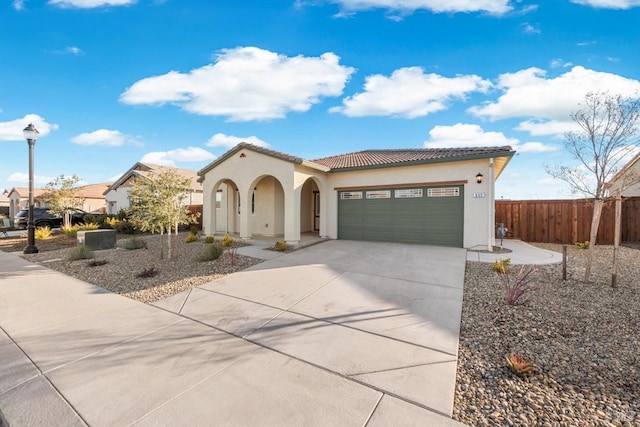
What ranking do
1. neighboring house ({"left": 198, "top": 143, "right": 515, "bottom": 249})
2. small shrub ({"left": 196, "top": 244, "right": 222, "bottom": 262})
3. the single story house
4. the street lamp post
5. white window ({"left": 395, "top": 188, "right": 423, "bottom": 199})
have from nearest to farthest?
1. small shrub ({"left": 196, "top": 244, "right": 222, "bottom": 262})
2. the street lamp post
3. neighboring house ({"left": 198, "top": 143, "right": 515, "bottom": 249})
4. white window ({"left": 395, "top": 188, "right": 423, "bottom": 199})
5. the single story house

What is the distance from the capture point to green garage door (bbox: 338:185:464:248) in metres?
10.8

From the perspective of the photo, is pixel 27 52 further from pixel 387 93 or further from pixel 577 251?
pixel 577 251

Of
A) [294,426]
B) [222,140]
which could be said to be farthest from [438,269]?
[222,140]

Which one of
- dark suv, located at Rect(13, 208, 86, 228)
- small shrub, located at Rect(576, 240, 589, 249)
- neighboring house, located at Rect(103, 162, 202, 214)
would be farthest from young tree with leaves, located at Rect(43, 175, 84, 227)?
small shrub, located at Rect(576, 240, 589, 249)

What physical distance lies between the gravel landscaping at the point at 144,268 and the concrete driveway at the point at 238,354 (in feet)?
1.50

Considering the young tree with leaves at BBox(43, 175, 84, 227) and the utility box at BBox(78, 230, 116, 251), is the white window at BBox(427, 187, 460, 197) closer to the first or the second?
the utility box at BBox(78, 230, 116, 251)

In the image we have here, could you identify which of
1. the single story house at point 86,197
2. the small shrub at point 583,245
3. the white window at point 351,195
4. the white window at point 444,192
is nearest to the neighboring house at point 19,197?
the single story house at point 86,197

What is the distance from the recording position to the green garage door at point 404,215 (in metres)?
10.8

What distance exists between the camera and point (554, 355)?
10.9ft

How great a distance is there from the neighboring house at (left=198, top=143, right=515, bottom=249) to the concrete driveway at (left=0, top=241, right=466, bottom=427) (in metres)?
5.05

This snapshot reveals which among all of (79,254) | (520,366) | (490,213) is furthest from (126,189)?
(520,366)

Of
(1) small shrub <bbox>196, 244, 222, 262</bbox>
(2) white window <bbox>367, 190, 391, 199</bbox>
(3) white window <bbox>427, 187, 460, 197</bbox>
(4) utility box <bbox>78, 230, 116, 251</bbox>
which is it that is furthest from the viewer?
(2) white window <bbox>367, 190, 391, 199</bbox>

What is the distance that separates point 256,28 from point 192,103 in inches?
242

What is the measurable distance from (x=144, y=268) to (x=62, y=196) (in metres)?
14.5
